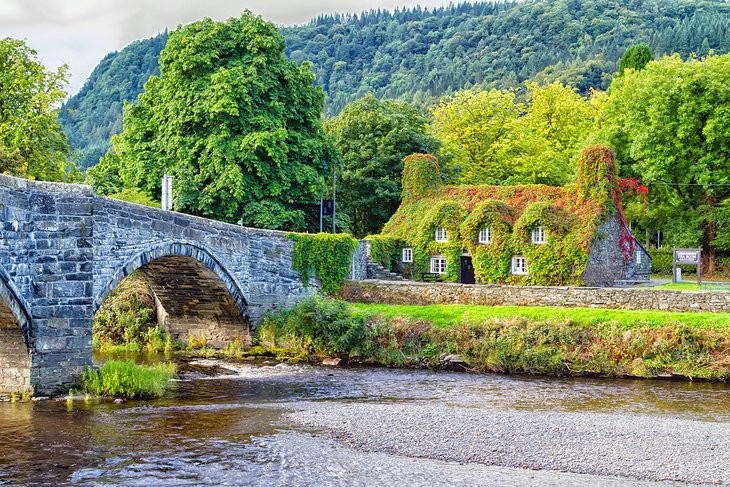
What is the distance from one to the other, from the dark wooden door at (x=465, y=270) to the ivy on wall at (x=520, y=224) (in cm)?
47

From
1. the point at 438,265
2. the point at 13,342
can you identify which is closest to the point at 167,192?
the point at 13,342

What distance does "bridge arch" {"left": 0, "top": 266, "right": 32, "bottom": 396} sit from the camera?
19.7 metres

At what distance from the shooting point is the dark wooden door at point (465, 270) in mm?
40081

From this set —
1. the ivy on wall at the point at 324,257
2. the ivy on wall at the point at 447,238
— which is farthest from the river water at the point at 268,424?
the ivy on wall at the point at 447,238

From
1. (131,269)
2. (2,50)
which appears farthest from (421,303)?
(2,50)

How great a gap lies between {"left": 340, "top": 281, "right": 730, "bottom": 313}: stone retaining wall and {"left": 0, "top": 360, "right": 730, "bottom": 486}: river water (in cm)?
A: 473

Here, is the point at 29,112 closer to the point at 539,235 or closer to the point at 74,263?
the point at 74,263

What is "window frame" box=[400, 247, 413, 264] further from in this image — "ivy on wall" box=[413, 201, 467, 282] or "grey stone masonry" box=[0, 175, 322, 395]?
"grey stone masonry" box=[0, 175, 322, 395]

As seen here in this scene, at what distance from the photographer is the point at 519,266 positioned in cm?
3800

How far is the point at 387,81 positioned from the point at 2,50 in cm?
12515

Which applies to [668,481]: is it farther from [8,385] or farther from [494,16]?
[494,16]

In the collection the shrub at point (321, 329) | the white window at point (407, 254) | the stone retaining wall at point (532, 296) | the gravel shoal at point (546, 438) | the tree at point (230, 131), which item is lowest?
the gravel shoal at point (546, 438)

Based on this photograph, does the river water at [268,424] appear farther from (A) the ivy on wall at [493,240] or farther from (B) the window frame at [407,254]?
(B) the window frame at [407,254]

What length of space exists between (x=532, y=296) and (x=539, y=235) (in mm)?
7966
